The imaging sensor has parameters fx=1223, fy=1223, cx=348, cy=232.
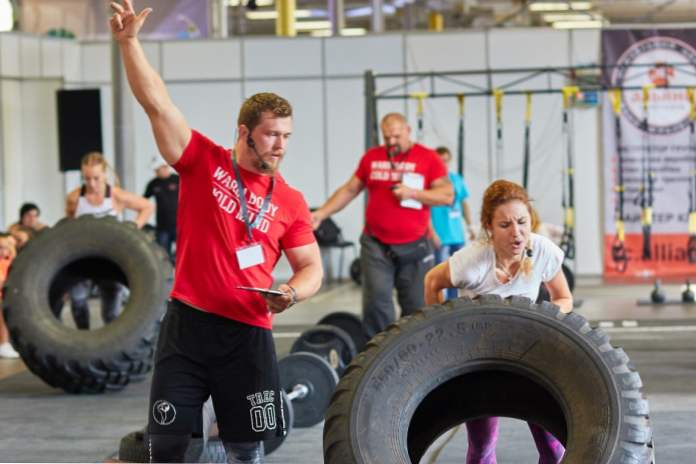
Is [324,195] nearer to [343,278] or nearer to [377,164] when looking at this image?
[343,278]

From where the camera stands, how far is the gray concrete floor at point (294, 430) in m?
5.48

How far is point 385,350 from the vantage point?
333 cm

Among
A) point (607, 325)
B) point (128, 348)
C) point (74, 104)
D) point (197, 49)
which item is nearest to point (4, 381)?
point (128, 348)

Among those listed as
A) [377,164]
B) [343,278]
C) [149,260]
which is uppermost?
[377,164]

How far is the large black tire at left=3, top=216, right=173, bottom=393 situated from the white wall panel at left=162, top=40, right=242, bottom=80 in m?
8.56

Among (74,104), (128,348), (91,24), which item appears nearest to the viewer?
(128,348)

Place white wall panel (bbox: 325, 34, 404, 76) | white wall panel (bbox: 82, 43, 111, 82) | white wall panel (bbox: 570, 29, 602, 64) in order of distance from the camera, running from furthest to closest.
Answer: white wall panel (bbox: 82, 43, 111, 82) < white wall panel (bbox: 325, 34, 404, 76) < white wall panel (bbox: 570, 29, 602, 64)

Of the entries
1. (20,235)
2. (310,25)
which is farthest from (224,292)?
(310,25)

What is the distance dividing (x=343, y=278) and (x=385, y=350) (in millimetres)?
12795

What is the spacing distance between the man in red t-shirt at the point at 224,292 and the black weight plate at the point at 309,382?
2.39 meters

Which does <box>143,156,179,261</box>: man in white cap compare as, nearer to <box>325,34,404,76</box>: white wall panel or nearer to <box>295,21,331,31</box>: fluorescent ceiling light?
<box>325,34,404,76</box>: white wall panel

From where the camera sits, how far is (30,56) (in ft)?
51.8

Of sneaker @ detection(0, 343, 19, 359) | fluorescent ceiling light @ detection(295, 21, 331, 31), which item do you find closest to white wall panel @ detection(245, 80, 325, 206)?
fluorescent ceiling light @ detection(295, 21, 331, 31)

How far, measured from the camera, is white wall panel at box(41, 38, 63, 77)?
15945mm
